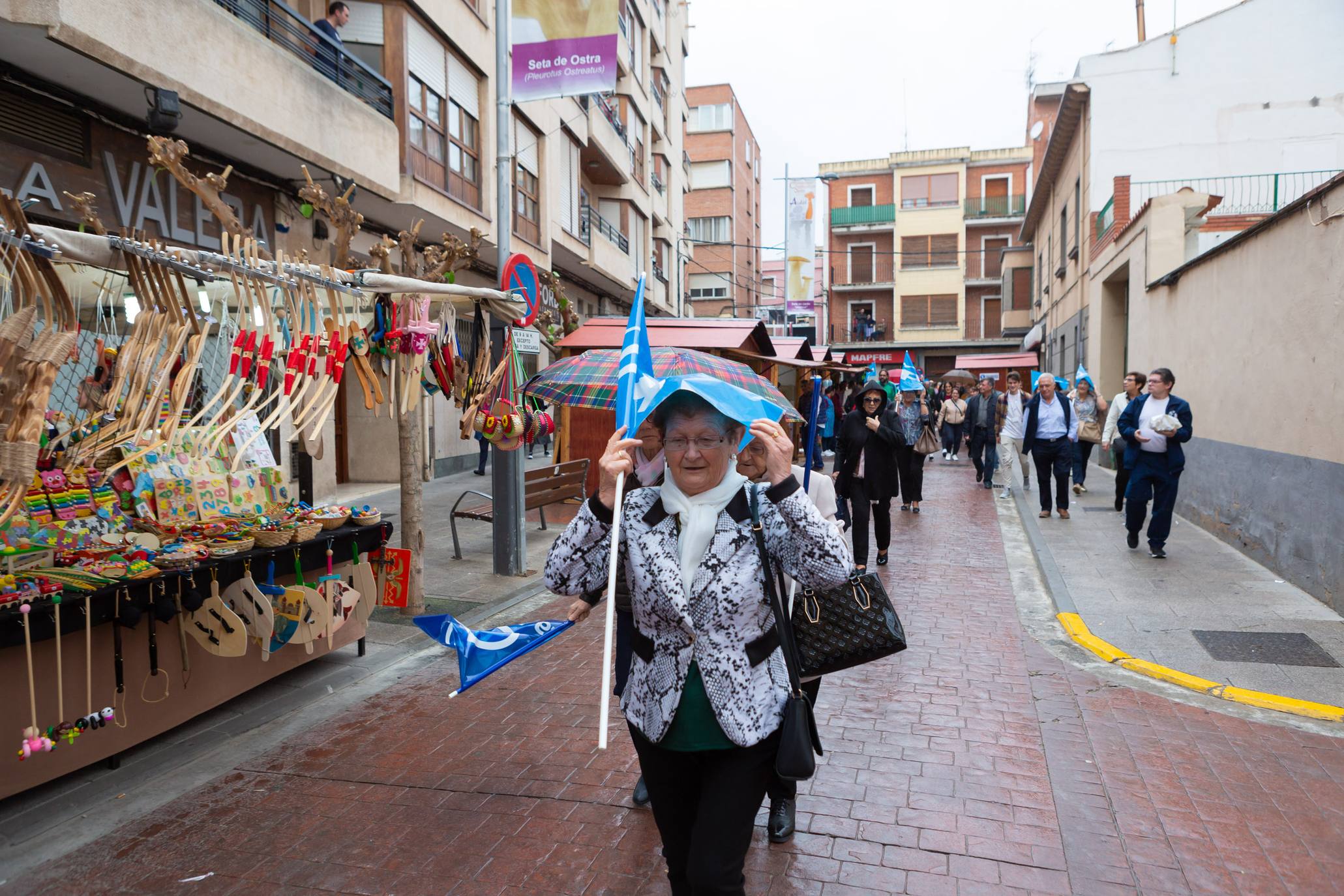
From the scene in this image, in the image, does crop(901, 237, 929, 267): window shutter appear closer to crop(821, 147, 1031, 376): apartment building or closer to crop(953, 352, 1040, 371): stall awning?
crop(821, 147, 1031, 376): apartment building

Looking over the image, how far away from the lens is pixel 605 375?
7305mm

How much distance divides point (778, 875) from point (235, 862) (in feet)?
7.10

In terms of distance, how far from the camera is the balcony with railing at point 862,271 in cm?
5059

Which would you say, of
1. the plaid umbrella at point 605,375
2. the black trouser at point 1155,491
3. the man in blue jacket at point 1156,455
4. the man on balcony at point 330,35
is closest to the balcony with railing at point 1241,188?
the man in blue jacket at point 1156,455

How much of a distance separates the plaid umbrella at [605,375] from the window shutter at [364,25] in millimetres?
7927

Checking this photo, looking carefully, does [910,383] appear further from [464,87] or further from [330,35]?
[464,87]

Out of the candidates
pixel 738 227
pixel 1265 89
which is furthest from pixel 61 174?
pixel 738 227

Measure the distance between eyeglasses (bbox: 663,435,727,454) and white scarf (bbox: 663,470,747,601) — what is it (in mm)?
114

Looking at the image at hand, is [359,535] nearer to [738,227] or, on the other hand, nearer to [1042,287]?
[1042,287]

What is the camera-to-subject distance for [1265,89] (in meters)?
19.9

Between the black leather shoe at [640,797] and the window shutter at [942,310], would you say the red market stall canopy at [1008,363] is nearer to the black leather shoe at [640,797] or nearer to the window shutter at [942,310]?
the window shutter at [942,310]

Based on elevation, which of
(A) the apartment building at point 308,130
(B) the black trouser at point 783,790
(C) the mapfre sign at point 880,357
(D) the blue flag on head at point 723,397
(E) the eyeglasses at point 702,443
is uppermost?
(A) the apartment building at point 308,130

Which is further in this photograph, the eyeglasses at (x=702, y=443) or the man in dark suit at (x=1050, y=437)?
the man in dark suit at (x=1050, y=437)

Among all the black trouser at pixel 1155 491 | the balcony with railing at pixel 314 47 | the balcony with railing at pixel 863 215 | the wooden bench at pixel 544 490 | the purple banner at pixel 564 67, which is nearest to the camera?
the black trouser at pixel 1155 491
